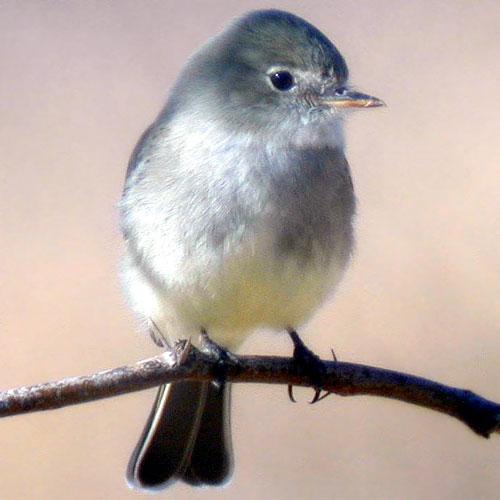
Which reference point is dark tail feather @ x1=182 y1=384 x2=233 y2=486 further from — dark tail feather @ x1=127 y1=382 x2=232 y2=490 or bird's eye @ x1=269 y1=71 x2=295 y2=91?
bird's eye @ x1=269 y1=71 x2=295 y2=91

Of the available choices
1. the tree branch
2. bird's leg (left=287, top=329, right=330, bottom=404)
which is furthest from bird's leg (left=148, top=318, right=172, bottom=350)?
the tree branch

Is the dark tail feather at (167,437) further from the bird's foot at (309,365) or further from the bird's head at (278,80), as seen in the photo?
the bird's head at (278,80)

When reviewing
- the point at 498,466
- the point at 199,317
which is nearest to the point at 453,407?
the point at 199,317

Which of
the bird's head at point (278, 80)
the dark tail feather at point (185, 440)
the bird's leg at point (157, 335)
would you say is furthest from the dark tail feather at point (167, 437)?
the bird's head at point (278, 80)

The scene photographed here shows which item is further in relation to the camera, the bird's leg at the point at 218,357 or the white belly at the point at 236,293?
the white belly at the point at 236,293

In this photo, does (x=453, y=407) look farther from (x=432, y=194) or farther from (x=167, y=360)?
(x=432, y=194)

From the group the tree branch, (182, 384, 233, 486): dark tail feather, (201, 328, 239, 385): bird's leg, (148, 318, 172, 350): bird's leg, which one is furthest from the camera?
(182, 384, 233, 486): dark tail feather

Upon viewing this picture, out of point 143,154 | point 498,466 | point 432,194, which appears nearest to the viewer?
point 143,154
